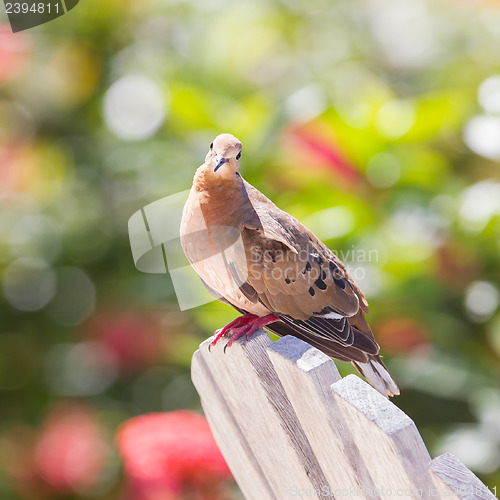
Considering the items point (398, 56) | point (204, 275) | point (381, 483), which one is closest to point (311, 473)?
point (381, 483)

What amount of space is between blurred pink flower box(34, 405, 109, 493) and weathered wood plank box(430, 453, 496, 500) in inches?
94.0

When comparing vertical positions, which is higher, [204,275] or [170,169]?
[204,275]

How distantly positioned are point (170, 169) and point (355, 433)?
2.45 metres

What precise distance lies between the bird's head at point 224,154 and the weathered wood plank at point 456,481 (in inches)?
37.4

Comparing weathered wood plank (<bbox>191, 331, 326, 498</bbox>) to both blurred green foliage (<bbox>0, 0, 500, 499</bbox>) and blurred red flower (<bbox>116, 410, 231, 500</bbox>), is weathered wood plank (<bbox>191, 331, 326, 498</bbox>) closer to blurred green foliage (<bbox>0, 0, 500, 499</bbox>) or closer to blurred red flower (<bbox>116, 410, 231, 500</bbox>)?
blurred red flower (<bbox>116, 410, 231, 500</bbox>)

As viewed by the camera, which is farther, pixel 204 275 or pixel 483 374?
pixel 483 374

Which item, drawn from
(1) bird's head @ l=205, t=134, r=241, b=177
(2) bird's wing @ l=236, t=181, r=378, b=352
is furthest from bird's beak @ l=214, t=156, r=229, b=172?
(2) bird's wing @ l=236, t=181, r=378, b=352

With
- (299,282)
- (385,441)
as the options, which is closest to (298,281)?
(299,282)

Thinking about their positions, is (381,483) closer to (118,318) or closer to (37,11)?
(118,318)

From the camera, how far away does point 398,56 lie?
4.44 meters

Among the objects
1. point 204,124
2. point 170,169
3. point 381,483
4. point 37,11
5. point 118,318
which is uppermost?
point 37,11

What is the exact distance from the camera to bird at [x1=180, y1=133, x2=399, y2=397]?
1795 millimetres

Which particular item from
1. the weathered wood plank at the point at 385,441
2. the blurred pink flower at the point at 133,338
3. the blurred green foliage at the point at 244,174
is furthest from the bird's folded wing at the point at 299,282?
the blurred pink flower at the point at 133,338

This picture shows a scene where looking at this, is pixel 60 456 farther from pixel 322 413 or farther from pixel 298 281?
pixel 322 413
